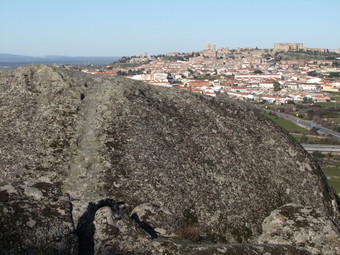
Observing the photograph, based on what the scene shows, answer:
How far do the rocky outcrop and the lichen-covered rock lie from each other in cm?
9

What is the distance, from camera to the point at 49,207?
20.4ft

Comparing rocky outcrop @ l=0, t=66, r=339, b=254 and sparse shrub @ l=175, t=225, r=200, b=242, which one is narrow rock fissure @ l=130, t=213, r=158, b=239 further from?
sparse shrub @ l=175, t=225, r=200, b=242

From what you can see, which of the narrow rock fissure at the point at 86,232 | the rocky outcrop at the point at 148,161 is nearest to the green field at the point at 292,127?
the rocky outcrop at the point at 148,161

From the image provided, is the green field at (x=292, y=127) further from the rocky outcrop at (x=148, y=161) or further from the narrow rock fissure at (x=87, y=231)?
the narrow rock fissure at (x=87, y=231)

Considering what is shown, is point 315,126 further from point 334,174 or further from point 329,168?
point 334,174

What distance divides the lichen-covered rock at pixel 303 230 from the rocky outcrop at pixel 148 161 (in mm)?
89

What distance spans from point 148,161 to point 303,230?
3687mm

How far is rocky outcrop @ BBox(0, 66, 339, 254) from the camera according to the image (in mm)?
7194

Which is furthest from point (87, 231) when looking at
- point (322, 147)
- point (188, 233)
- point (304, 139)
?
point (304, 139)

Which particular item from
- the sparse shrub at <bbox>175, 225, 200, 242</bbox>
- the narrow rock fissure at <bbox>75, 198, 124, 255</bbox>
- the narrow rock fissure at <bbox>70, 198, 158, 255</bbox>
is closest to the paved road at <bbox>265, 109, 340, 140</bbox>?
the sparse shrub at <bbox>175, 225, 200, 242</bbox>

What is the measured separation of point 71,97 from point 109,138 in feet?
6.14

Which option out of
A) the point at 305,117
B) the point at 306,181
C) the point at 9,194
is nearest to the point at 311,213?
the point at 306,181

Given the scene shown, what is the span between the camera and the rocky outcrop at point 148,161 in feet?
23.6

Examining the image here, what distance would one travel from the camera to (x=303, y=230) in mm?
8156
